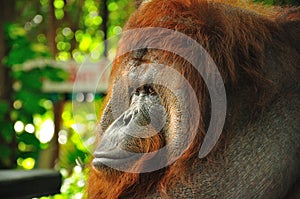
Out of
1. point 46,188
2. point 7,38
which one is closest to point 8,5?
point 7,38

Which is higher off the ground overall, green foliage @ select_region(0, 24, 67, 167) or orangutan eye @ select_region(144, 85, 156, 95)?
orangutan eye @ select_region(144, 85, 156, 95)

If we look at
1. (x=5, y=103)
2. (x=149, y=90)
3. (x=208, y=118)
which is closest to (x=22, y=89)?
(x=5, y=103)

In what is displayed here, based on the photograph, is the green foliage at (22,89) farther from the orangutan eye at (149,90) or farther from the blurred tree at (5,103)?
the orangutan eye at (149,90)

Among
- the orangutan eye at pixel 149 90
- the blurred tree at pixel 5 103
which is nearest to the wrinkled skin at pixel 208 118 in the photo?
the orangutan eye at pixel 149 90

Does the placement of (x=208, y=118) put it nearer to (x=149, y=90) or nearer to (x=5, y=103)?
(x=149, y=90)

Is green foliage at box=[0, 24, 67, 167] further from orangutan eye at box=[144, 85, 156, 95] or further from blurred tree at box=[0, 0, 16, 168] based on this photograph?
orangutan eye at box=[144, 85, 156, 95]

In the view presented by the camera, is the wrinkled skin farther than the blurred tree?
No

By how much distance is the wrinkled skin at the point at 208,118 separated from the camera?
182 cm

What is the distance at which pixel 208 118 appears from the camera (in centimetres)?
183

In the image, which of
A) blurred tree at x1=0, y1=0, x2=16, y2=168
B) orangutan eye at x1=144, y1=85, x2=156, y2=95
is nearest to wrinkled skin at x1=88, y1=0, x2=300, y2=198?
orangutan eye at x1=144, y1=85, x2=156, y2=95

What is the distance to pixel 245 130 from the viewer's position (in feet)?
6.08

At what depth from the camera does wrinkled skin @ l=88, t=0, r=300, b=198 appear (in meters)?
1.82

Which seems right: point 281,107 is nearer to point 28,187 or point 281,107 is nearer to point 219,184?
point 219,184

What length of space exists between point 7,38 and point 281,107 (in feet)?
7.75
